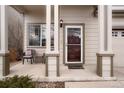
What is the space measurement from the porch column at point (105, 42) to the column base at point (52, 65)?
161cm

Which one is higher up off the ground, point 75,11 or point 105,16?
point 75,11

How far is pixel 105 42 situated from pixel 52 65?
2147 mm

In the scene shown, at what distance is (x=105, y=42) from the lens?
26.1ft

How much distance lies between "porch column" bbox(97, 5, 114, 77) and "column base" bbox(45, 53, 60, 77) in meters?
1.61

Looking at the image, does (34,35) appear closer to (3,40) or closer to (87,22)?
(87,22)

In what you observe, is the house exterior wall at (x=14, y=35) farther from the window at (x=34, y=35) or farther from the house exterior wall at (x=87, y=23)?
the house exterior wall at (x=87, y=23)

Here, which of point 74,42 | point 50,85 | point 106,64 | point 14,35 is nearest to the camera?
point 50,85

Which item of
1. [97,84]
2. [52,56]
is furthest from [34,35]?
[97,84]

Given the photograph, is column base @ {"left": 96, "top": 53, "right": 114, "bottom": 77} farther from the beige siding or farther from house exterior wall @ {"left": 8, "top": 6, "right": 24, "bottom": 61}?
house exterior wall @ {"left": 8, "top": 6, "right": 24, "bottom": 61}

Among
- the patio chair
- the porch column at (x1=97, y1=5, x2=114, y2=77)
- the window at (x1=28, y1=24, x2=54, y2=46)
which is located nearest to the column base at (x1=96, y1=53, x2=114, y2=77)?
the porch column at (x1=97, y1=5, x2=114, y2=77)

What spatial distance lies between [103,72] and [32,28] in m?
6.12
